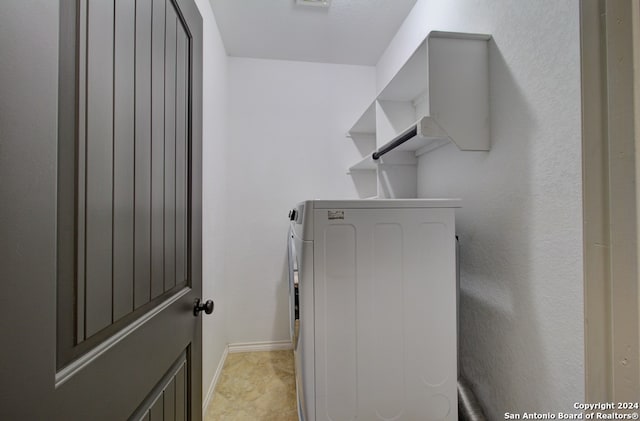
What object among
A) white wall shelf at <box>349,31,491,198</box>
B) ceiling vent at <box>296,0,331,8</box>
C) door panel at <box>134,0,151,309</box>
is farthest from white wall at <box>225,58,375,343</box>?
door panel at <box>134,0,151,309</box>

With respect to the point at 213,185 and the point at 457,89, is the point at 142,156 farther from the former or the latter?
the point at 213,185

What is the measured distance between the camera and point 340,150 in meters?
2.53

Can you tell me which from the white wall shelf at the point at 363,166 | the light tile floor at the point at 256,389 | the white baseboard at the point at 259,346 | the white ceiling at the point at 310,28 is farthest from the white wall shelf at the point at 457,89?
the white baseboard at the point at 259,346

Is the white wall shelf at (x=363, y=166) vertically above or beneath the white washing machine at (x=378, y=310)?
above

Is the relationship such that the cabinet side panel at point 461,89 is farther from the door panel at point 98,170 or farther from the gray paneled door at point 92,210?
the door panel at point 98,170

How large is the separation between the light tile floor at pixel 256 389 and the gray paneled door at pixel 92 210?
986mm

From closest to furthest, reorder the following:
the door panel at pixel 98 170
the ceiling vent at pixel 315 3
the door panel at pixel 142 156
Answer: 1. the door panel at pixel 98 170
2. the door panel at pixel 142 156
3. the ceiling vent at pixel 315 3

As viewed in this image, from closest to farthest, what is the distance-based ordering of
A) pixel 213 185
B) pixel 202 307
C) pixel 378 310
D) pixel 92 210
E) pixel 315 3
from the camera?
pixel 92 210 < pixel 202 307 < pixel 378 310 < pixel 315 3 < pixel 213 185

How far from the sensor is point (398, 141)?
145cm

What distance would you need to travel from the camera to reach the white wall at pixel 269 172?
2.39 meters

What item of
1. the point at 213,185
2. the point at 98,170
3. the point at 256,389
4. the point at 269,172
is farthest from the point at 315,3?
the point at 256,389

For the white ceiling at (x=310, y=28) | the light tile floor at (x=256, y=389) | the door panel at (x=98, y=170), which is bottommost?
the light tile floor at (x=256, y=389)

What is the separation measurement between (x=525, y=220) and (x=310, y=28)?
191 cm

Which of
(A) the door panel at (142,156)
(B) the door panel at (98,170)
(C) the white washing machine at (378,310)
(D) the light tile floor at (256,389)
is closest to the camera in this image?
(B) the door panel at (98,170)
